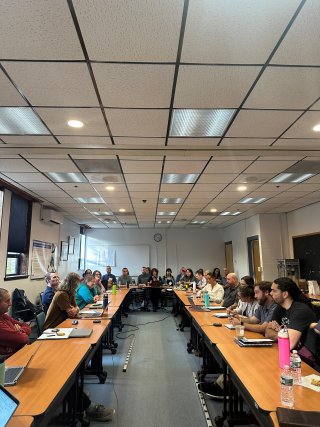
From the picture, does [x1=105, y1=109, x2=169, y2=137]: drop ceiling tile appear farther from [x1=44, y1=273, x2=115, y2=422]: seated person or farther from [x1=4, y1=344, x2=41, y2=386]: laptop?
[x1=4, y1=344, x2=41, y2=386]: laptop

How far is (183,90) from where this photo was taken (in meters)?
2.43

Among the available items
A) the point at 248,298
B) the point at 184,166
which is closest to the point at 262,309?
the point at 248,298

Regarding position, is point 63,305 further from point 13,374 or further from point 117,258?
point 117,258

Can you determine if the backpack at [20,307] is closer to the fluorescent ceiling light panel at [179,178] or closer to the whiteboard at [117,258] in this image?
the fluorescent ceiling light panel at [179,178]

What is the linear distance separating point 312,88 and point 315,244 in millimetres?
5276

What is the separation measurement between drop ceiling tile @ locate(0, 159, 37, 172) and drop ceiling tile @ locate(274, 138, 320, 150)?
3.37 metres

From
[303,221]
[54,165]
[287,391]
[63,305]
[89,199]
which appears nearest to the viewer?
[287,391]

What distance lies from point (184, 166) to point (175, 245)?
8271 millimetres

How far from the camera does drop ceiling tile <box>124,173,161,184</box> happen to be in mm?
4695

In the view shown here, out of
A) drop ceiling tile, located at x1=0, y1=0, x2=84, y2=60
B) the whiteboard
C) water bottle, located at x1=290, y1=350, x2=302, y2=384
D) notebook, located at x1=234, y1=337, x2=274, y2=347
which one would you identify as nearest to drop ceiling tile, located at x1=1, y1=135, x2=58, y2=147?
drop ceiling tile, located at x1=0, y1=0, x2=84, y2=60

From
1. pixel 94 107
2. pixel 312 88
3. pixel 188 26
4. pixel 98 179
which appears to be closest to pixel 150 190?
pixel 98 179

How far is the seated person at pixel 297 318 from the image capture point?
2268 millimetres

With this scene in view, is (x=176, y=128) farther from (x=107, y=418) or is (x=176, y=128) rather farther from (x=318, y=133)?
(x=107, y=418)

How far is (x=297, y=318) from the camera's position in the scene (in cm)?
231
